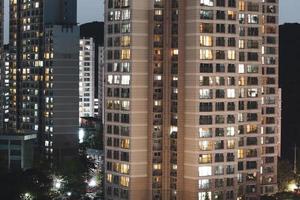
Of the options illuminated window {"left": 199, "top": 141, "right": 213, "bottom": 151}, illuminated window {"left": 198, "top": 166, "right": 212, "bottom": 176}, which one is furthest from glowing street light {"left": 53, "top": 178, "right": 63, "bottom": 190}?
illuminated window {"left": 199, "top": 141, "right": 213, "bottom": 151}

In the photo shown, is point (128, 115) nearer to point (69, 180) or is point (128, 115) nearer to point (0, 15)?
point (69, 180)

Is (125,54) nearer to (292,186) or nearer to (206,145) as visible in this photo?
(206,145)

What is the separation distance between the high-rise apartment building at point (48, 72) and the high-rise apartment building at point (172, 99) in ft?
161

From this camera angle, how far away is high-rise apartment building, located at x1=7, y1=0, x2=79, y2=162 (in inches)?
5748

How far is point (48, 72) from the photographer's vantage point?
147125 millimetres

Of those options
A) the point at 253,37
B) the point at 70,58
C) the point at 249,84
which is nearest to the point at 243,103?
the point at 249,84

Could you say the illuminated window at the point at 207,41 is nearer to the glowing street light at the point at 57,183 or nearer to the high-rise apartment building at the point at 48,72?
the glowing street light at the point at 57,183

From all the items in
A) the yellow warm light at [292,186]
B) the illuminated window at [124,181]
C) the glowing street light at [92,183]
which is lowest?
the glowing street light at [92,183]

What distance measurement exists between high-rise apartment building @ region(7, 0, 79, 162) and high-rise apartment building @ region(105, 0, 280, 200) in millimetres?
49076

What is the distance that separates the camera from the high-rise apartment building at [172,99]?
312ft

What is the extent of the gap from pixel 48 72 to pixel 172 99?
55.8 m

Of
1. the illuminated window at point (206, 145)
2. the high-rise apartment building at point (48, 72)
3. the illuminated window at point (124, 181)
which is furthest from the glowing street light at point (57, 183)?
the illuminated window at point (206, 145)

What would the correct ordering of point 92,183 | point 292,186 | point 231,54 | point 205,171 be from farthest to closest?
point 92,183 → point 292,186 → point 231,54 → point 205,171

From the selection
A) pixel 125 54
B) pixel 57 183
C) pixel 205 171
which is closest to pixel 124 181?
pixel 205 171
